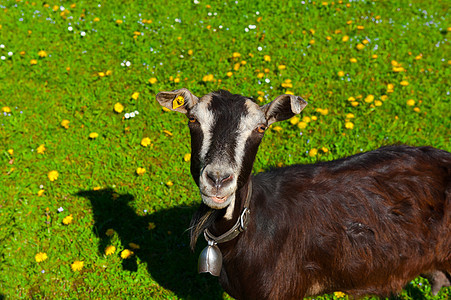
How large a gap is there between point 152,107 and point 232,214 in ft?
9.54

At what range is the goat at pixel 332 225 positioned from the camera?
115 inches

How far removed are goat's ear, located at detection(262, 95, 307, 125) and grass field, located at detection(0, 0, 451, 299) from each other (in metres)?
1.89

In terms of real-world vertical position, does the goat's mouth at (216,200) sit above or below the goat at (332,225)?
above

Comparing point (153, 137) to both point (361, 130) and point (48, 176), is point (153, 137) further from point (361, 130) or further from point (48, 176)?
point (361, 130)

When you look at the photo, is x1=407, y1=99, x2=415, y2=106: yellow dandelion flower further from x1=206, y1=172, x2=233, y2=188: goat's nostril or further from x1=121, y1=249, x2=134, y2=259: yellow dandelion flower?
x1=121, y1=249, x2=134, y2=259: yellow dandelion flower

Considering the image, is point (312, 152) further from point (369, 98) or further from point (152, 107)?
point (152, 107)

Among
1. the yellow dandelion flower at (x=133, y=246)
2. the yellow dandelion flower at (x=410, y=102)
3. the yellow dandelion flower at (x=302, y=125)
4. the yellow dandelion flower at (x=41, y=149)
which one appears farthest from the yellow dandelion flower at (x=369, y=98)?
the yellow dandelion flower at (x=41, y=149)

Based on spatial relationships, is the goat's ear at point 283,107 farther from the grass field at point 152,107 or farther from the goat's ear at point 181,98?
the grass field at point 152,107

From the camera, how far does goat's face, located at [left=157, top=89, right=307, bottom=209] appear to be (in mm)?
2398

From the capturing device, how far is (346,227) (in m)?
3.15

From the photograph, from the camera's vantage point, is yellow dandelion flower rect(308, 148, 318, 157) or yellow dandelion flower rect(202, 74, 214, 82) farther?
yellow dandelion flower rect(202, 74, 214, 82)

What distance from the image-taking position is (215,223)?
2867mm

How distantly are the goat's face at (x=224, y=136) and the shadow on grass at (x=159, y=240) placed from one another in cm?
164

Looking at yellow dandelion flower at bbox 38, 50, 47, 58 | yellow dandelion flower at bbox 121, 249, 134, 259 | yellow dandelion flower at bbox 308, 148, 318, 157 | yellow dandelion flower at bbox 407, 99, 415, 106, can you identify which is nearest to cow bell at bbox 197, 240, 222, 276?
yellow dandelion flower at bbox 121, 249, 134, 259
